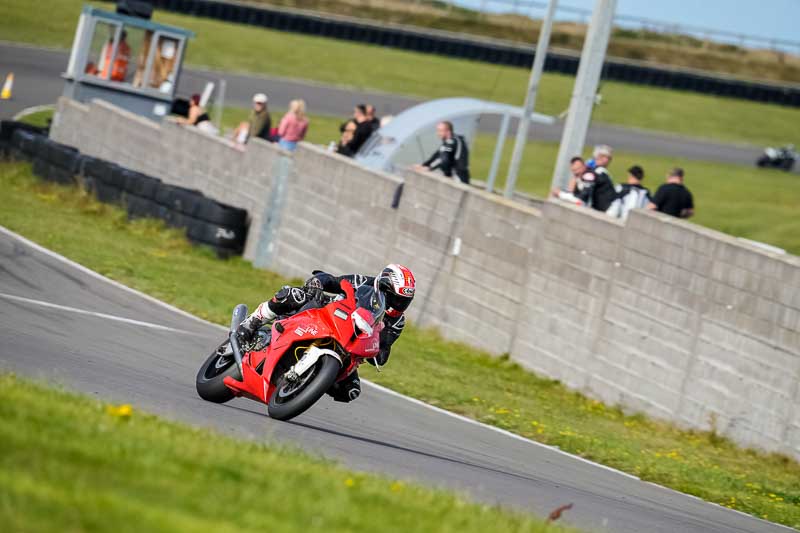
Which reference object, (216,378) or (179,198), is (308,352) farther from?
(179,198)

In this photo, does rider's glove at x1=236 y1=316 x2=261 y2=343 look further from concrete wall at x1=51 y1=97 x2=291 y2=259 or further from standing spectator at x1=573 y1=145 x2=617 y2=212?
concrete wall at x1=51 y1=97 x2=291 y2=259

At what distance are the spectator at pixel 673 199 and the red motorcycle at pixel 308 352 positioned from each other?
24.7ft

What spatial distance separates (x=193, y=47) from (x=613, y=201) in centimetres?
2824

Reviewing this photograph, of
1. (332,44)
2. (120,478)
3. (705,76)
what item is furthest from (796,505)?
(705,76)

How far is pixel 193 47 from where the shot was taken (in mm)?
42250

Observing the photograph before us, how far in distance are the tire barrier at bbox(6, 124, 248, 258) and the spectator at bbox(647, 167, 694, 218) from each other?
768 centimetres

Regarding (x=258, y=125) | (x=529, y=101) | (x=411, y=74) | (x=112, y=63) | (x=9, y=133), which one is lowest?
(x=9, y=133)

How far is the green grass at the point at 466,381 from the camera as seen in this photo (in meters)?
11.7

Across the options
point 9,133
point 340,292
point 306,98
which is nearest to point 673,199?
point 340,292

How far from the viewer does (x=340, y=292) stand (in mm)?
9414

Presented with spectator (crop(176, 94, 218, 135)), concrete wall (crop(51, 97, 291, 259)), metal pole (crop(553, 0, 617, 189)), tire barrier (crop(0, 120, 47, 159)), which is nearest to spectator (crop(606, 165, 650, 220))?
metal pole (crop(553, 0, 617, 189))

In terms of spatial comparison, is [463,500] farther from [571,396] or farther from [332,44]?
[332,44]

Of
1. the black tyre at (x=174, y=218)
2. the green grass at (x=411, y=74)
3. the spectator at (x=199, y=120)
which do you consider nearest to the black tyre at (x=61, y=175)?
the spectator at (x=199, y=120)

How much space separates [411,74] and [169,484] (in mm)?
42604
